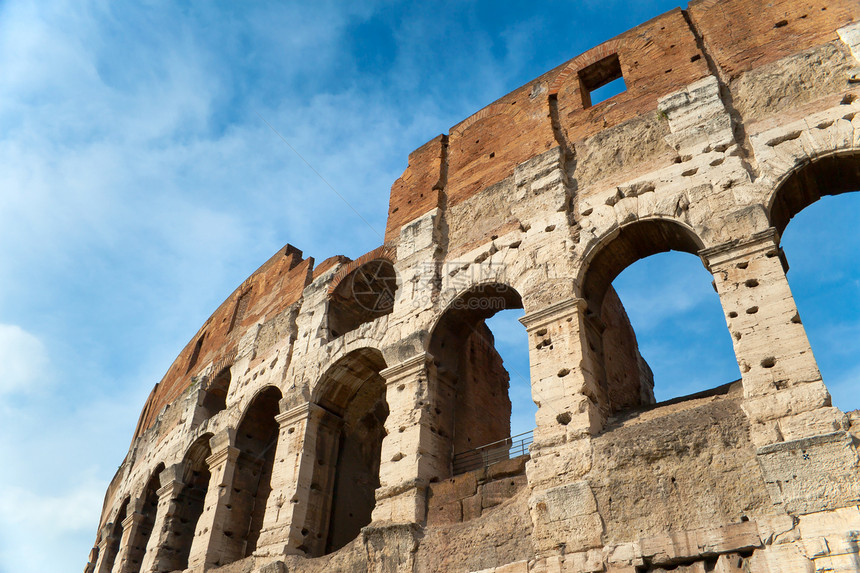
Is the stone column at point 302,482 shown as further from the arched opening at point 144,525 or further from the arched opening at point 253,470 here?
the arched opening at point 144,525

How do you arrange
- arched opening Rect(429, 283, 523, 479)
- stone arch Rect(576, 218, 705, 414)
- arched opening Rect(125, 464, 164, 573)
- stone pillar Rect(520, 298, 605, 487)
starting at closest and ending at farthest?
stone pillar Rect(520, 298, 605, 487)
stone arch Rect(576, 218, 705, 414)
arched opening Rect(429, 283, 523, 479)
arched opening Rect(125, 464, 164, 573)

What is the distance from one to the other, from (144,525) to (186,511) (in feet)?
7.15

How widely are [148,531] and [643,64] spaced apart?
500 inches

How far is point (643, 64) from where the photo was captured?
902 cm

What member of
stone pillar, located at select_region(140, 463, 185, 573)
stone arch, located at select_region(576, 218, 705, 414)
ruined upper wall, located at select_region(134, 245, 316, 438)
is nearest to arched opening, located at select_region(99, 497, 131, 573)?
ruined upper wall, located at select_region(134, 245, 316, 438)

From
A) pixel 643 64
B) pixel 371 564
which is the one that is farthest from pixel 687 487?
pixel 643 64

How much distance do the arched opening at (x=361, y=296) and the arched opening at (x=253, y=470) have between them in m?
1.59

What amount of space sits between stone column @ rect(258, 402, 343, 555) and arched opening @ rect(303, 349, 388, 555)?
0.02 meters

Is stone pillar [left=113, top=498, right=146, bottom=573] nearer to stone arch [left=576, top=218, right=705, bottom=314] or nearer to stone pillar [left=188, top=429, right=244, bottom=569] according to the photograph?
stone pillar [left=188, top=429, right=244, bottom=569]

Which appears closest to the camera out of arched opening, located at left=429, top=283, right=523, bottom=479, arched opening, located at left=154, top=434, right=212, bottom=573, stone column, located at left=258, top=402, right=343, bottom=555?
arched opening, located at left=429, top=283, right=523, bottom=479

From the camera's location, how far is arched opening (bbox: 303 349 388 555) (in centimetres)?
950

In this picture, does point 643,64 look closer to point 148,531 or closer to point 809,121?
point 809,121

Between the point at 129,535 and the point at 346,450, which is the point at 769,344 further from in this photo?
the point at 129,535

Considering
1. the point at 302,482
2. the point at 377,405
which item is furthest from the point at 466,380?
the point at 302,482
